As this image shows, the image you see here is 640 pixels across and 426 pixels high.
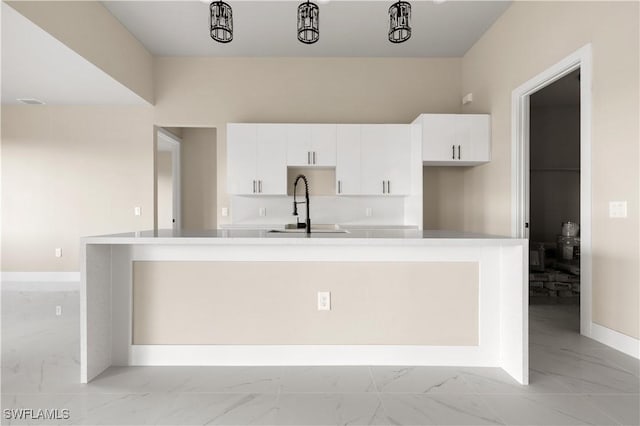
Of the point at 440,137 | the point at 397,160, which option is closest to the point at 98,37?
the point at 397,160

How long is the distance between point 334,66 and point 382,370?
13.4 ft

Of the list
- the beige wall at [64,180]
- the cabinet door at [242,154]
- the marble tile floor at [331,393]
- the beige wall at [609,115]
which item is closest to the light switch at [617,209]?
the beige wall at [609,115]

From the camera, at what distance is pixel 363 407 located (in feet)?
6.04

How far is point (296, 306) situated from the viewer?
2338 mm

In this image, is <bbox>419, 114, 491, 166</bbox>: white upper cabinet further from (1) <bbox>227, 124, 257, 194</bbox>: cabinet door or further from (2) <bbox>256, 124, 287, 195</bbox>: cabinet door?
(1) <bbox>227, 124, 257, 194</bbox>: cabinet door

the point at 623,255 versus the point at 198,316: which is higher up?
the point at 623,255

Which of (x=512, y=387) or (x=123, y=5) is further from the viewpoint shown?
(x=123, y=5)

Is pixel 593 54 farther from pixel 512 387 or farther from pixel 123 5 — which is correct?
pixel 123 5

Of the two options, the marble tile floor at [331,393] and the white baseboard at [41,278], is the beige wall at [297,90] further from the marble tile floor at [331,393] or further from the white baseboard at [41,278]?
the marble tile floor at [331,393]

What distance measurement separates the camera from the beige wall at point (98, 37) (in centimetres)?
300

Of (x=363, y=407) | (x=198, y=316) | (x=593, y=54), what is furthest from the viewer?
(x=593, y=54)

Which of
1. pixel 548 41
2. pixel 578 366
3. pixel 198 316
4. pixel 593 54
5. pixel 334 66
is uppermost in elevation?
pixel 334 66

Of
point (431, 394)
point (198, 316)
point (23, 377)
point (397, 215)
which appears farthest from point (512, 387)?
point (397, 215)

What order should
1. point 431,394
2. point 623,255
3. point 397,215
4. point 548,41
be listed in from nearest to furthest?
point 431,394 < point 623,255 < point 548,41 < point 397,215
